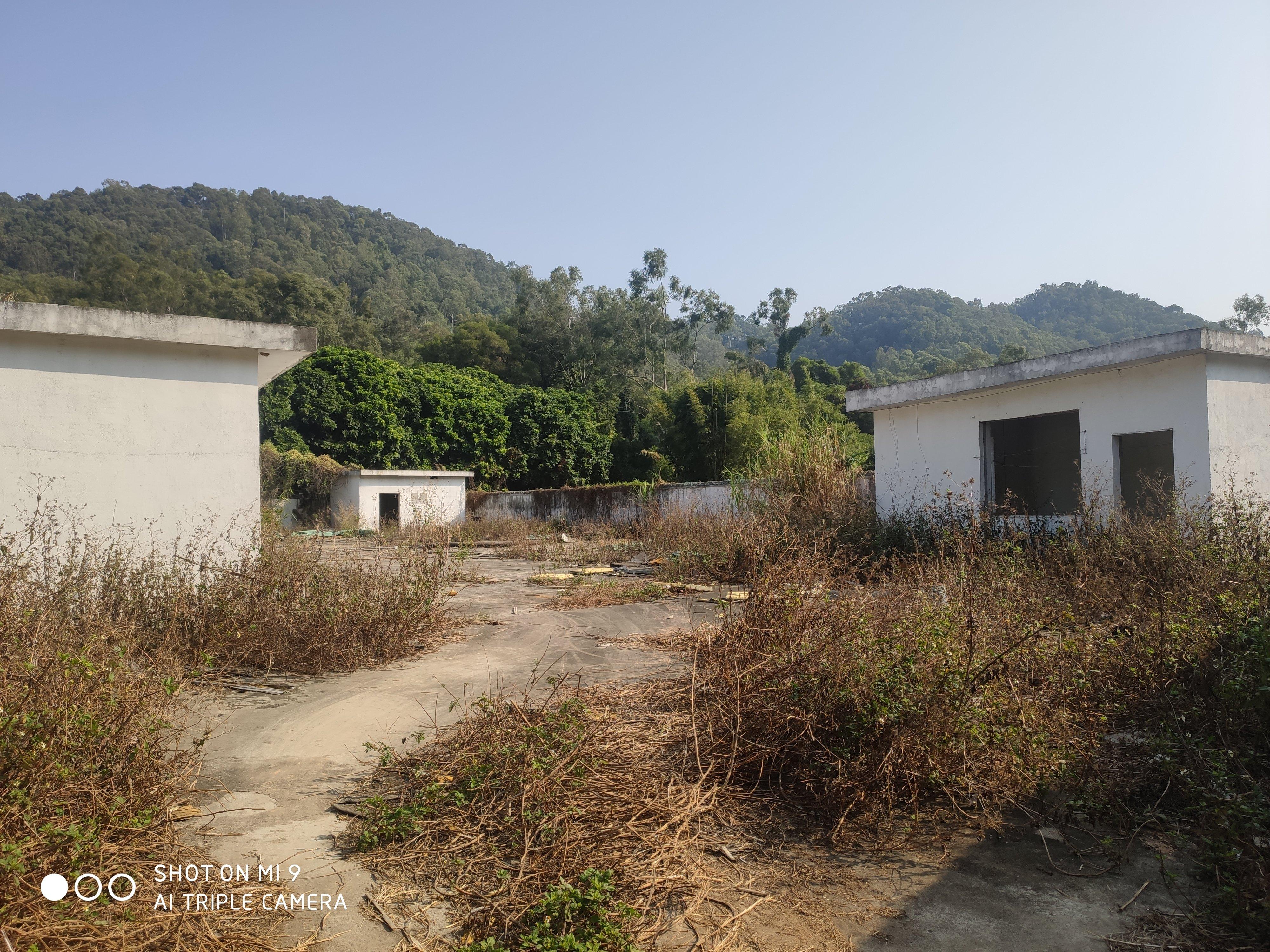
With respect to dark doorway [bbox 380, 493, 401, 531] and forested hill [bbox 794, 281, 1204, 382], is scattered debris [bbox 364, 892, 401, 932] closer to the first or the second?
dark doorway [bbox 380, 493, 401, 531]

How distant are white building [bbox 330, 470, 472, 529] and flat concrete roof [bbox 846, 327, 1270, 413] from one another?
1620 centimetres

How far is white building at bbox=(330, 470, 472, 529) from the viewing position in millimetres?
25047

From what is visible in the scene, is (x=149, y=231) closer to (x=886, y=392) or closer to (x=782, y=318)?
(x=782, y=318)

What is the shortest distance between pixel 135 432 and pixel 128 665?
3941mm

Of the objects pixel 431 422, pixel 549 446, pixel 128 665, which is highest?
pixel 431 422

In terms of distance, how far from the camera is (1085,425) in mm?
10234

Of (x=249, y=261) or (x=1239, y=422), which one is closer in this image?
(x=1239, y=422)

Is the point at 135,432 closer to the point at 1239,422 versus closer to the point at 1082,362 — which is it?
the point at 1082,362

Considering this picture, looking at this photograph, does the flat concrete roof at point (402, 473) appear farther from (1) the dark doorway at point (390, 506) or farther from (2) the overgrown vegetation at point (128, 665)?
(2) the overgrown vegetation at point (128, 665)

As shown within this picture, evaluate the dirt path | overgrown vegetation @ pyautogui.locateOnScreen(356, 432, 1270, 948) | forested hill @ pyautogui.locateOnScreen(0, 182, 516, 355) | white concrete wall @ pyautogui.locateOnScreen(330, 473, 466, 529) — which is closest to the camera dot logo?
the dirt path

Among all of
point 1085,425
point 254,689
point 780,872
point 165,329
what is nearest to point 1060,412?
point 1085,425

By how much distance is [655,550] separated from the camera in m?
14.3

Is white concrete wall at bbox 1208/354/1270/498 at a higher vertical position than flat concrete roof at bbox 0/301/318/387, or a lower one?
lower

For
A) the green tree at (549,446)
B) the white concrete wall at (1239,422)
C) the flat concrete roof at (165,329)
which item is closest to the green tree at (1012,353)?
the green tree at (549,446)
